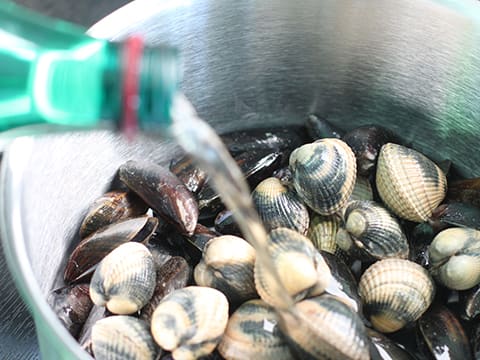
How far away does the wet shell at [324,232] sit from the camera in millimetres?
693

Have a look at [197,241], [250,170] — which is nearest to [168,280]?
[197,241]

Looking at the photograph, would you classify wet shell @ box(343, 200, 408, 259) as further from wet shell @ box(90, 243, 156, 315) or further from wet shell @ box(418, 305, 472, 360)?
wet shell @ box(90, 243, 156, 315)

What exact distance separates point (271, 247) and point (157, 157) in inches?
10.2

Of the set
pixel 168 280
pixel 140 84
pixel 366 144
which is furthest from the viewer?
pixel 366 144

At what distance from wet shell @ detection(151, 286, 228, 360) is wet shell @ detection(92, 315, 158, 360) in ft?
0.06

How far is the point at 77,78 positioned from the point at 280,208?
0.32 metres

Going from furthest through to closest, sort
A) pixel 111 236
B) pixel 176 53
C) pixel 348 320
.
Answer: pixel 111 236 < pixel 348 320 < pixel 176 53

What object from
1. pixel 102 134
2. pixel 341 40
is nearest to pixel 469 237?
pixel 341 40

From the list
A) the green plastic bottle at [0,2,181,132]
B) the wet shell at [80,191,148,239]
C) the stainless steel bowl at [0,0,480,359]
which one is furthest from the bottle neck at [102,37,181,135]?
the wet shell at [80,191,148,239]

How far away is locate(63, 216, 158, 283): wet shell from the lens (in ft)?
2.11

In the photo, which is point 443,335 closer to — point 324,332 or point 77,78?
point 324,332

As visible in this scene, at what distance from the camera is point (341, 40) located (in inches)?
29.4

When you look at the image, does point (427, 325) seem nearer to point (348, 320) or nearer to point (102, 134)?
point (348, 320)

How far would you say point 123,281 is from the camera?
1.95 feet
